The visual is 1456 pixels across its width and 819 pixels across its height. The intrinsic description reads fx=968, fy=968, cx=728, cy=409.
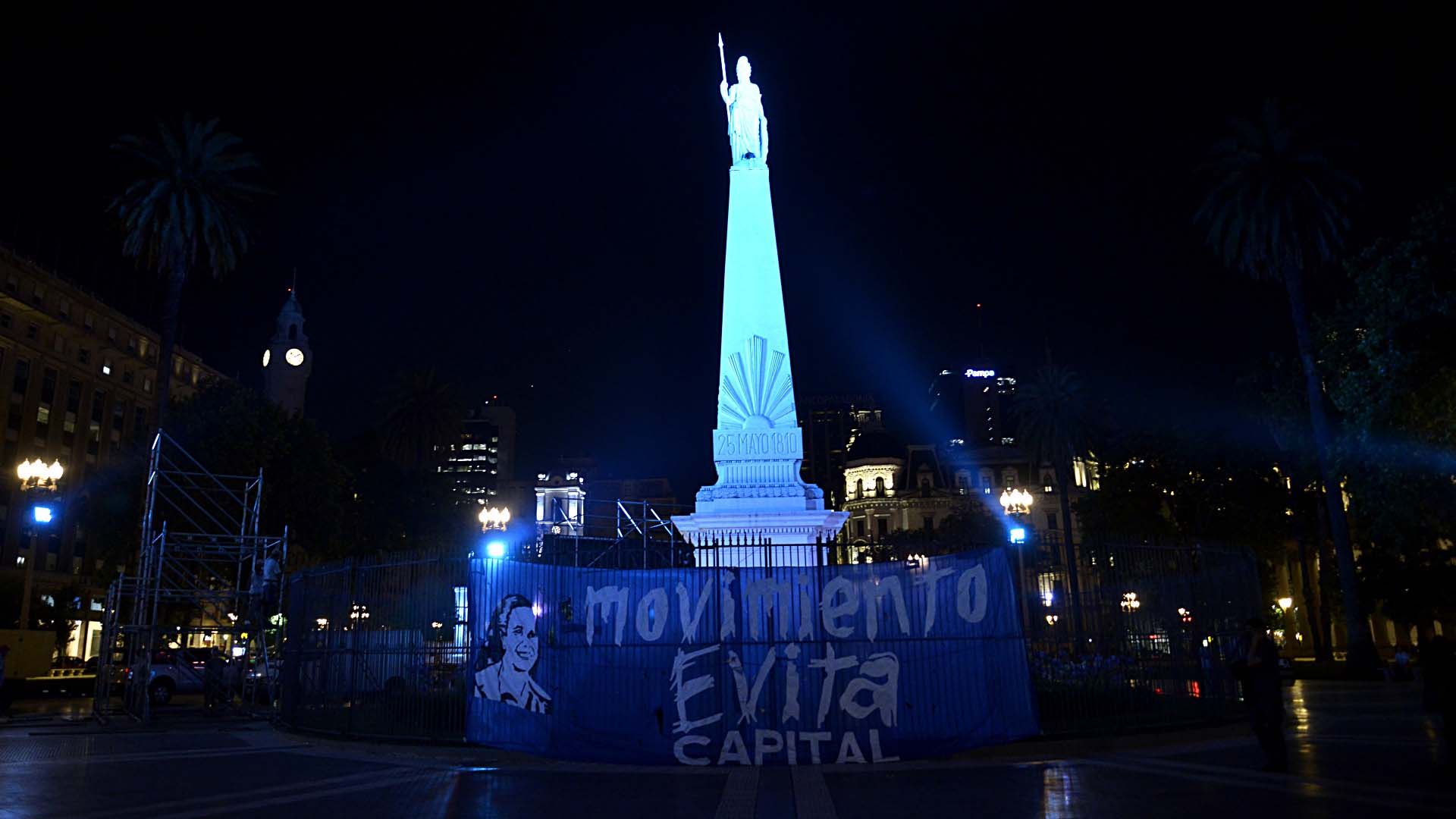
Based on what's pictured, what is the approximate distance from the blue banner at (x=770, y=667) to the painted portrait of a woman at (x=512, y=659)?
1.3 inches

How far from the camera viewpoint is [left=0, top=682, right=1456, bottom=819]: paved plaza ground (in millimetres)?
8961

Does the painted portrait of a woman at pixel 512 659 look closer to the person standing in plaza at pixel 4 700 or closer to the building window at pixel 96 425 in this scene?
the person standing in plaza at pixel 4 700

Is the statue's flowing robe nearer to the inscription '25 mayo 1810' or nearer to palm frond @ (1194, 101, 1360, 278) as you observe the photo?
the inscription '25 mayo 1810'

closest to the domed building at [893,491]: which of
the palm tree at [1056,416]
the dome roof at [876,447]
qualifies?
the dome roof at [876,447]

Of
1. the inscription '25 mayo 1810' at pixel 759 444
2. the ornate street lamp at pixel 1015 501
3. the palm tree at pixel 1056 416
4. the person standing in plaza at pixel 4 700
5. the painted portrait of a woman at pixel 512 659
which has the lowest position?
the person standing in plaza at pixel 4 700

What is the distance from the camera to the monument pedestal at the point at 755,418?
20844 mm

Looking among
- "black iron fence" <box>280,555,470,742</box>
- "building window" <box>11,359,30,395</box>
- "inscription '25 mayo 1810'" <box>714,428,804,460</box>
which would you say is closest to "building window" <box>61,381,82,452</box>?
"building window" <box>11,359,30,395</box>

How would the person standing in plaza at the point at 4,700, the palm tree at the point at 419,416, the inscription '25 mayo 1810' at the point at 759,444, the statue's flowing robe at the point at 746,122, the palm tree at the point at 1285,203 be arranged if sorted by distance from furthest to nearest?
1. the palm tree at the point at 419,416
2. the palm tree at the point at 1285,203
3. the statue's flowing robe at the point at 746,122
4. the inscription '25 mayo 1810' at the point at 759,444
5. the person standing in plaza at the point at 4,700

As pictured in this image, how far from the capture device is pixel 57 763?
12906 mm

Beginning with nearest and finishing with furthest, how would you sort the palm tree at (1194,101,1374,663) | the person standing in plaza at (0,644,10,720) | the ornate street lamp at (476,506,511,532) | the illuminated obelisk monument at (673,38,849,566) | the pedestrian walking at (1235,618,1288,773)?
the pedestrian walking at (1235,618,1288,773), the person standing in plaza at (0,644,10,720), the illuminated obelisk monument at (673,38,849,566), the palm tree at (1194,101,1374,663), the ornate street lamp at (476,506,511,532)

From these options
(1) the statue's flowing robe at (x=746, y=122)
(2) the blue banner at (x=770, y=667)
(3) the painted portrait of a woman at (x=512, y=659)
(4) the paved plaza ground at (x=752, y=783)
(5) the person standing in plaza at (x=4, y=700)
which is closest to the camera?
(4) the paved plaza ground at (x=752, y=783)

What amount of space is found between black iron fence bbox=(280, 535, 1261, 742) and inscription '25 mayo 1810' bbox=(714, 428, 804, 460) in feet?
20.9

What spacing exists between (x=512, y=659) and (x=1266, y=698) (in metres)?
9.16

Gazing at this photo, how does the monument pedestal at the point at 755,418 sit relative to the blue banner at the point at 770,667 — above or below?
above
